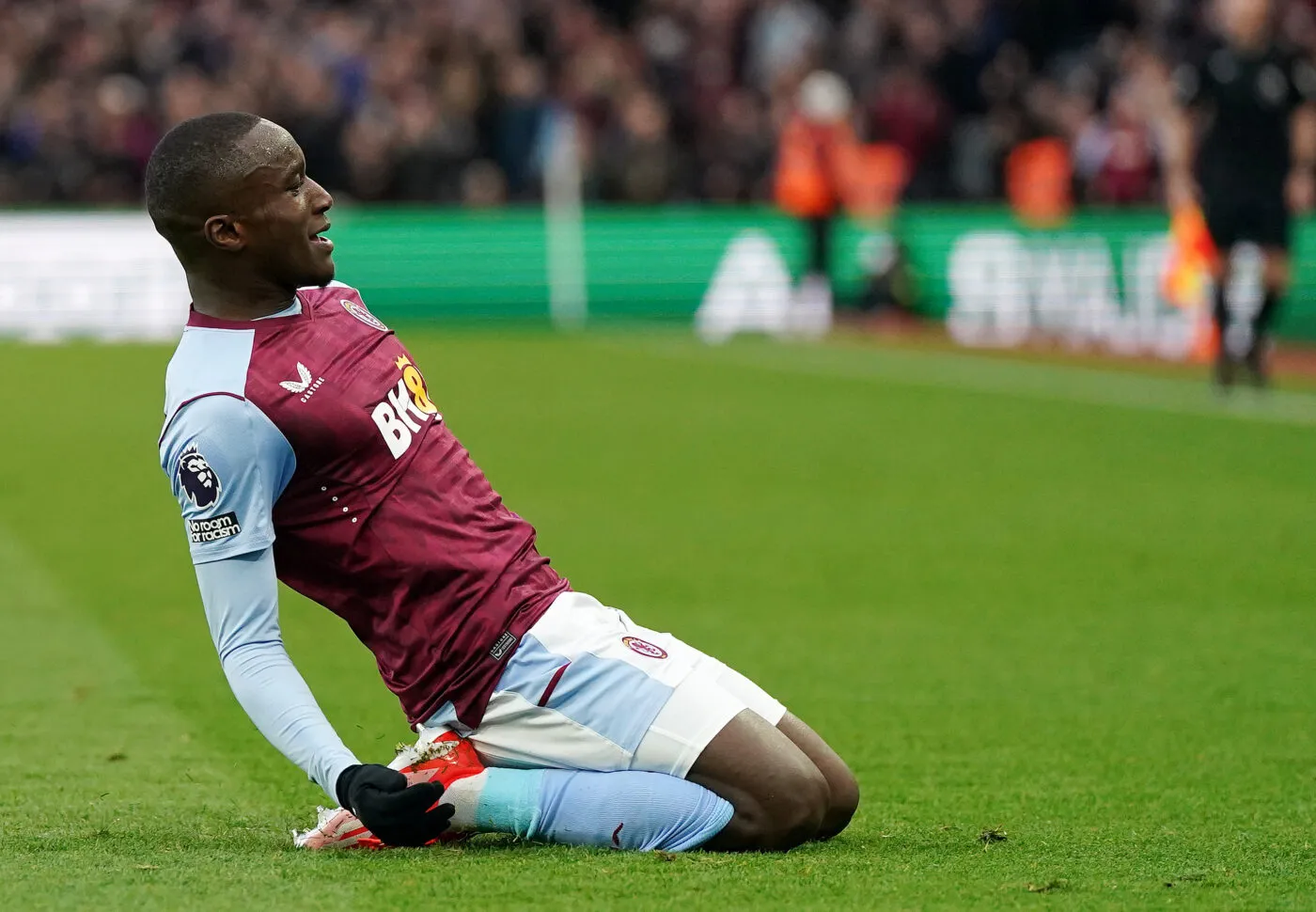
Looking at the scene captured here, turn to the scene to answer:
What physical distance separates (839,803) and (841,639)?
2833 mm

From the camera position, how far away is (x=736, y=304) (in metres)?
20.9

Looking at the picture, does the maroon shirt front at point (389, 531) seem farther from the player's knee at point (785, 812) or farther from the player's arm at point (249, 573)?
the player's knee at point (785, 812)

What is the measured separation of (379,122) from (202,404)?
17534mm

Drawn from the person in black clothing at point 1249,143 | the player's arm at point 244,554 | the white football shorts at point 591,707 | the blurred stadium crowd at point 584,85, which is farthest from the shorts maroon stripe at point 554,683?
the blurred stadium crowd at point 584,85

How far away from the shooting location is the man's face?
4074mm

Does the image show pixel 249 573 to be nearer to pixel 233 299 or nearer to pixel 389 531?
pixel 389 531

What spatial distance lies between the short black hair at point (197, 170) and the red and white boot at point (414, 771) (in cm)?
113

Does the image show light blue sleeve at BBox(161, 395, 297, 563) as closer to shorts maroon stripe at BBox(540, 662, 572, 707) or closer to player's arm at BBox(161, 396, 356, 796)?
player's arm at BBox(161, 396, 356, 796)

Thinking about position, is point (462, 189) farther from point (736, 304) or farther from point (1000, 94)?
point (1000, 94)

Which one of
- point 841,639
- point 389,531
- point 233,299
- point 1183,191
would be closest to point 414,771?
point 389,531

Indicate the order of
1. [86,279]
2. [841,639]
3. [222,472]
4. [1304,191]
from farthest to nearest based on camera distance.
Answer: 1. [1304,191]
2. [86,279]
3. [841,639]
4. [222,472]

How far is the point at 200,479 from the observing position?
395cm

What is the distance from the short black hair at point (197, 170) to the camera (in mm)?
4043

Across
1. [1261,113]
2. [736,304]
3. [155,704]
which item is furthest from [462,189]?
[155,704]
